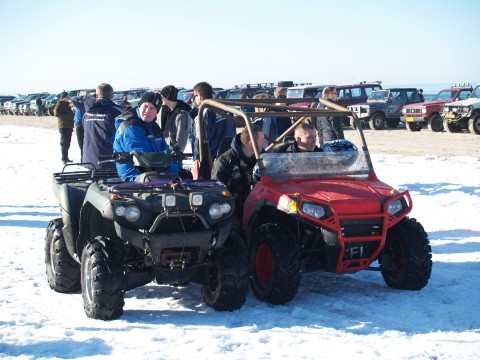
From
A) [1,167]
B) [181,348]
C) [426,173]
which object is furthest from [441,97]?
[181,348]

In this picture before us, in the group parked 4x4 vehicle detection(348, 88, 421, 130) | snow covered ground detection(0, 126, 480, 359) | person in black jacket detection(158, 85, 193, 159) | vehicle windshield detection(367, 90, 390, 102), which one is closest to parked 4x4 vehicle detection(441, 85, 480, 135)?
parked 4x4 vehicle detection(348, 88, 421, 130)

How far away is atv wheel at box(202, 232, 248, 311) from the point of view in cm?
552

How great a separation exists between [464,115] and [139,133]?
61.9ft

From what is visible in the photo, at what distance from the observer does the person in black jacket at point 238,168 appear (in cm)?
681

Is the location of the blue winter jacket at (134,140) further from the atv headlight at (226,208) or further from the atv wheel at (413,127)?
the atv wheel at (413,127)

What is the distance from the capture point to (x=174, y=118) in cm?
856

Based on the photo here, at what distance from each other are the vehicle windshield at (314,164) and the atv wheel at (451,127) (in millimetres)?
18013

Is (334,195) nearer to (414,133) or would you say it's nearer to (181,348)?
(181,348)

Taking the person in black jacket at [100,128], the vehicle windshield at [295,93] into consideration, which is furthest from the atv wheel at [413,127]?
the person in black jacket at [100,128]

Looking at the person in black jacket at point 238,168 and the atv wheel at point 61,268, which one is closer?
the atv wheel at point 61,268

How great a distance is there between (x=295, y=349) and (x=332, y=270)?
1.34 metres

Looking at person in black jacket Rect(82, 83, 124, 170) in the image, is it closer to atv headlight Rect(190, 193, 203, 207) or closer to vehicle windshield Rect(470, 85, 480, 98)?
atv headlight Rect(190, 193, 203, 207)

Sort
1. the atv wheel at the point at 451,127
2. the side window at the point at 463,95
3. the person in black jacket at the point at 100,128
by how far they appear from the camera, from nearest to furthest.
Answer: the person in black jacket at the point at 100,128 < the atv wheel at the point at 451,127 < the side window at the point at 463,95

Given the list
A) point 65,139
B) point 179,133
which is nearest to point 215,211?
point 179,133
